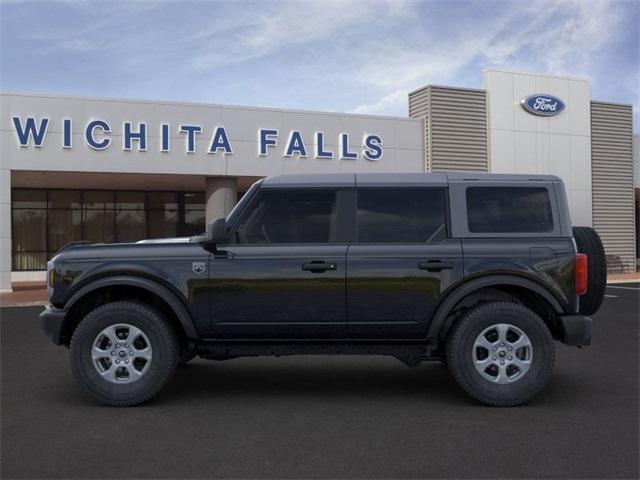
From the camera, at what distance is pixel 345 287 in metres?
6.05

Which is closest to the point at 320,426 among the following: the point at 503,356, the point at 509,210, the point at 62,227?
the point at 503,356

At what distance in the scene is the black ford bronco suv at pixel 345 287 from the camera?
19.7 feet

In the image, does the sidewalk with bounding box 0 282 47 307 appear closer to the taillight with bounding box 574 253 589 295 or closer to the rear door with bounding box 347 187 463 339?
the rear door with bounding box 347 187 463 339

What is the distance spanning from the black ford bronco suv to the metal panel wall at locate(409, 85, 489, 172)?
1922 centimetres

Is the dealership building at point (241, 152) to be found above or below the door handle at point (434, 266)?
above

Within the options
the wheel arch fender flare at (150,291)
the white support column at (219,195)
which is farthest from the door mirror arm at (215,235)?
the white support column at (219,195)

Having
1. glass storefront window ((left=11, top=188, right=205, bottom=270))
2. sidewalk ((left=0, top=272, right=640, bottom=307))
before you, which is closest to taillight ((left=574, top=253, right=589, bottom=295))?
sidewalk ((left=0, top=272, right=640, bottom=307))

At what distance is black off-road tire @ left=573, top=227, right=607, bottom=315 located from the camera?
Result: 627 cm

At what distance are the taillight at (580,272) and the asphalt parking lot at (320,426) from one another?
978mm

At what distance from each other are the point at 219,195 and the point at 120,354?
1753 centimetres

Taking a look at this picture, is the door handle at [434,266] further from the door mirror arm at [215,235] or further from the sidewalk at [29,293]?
the sidewalk at [29,293]

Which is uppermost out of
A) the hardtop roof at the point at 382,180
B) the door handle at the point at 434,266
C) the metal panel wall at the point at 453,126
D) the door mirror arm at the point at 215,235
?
the metal panel wall at the point at 453,126

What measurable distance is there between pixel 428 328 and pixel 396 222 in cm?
93

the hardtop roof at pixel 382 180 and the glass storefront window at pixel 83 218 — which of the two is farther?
the glass storefront window at pixel 83 218
